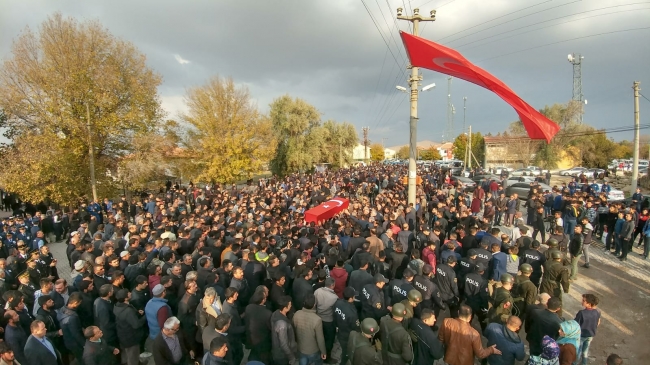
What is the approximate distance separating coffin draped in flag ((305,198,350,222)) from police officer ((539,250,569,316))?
7362mm

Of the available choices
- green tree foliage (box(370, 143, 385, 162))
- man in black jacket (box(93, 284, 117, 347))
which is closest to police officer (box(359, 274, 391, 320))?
man in black jacket (box(93, 284, 117, 347))

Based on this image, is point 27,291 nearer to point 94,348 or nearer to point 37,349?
point 37,349

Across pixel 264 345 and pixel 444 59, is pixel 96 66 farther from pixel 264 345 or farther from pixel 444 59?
pixel 264 345

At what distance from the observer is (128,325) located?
4.57 meters

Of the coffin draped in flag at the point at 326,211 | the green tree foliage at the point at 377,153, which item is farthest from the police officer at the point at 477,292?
the green tree foliage at the point at 377,153

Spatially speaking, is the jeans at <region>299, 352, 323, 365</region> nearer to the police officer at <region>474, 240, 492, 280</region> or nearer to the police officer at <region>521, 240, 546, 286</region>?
the police officer at <region>474, 240, 492, 280</region>

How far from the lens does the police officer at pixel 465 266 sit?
5.76 m

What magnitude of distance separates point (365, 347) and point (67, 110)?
797 inches

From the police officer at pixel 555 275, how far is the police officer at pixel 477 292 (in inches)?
49.6

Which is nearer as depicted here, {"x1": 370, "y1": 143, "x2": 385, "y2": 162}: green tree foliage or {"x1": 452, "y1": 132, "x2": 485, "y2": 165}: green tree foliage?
{"x1": 452, "y1": 132, "x2": 485, "y2": 165}: green tree foliage

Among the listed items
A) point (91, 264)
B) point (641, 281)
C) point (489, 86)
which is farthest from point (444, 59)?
point (91, 264)

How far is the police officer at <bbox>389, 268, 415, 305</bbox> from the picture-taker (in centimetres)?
490

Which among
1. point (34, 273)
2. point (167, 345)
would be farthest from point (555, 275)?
point (34, 273)

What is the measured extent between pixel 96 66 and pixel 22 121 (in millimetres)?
4915
